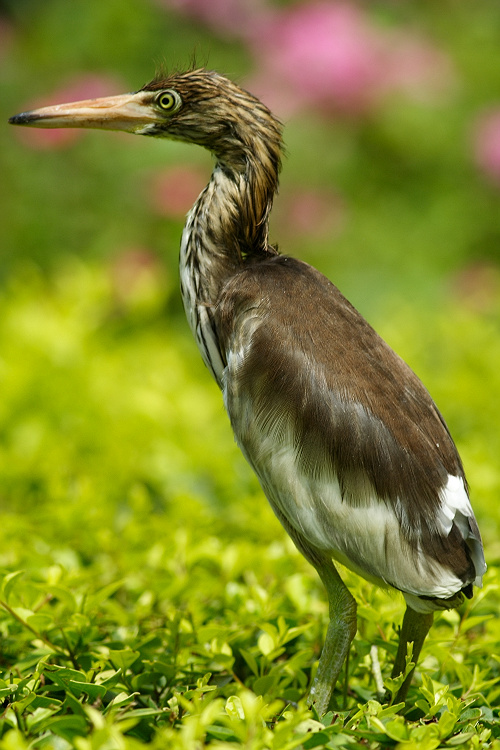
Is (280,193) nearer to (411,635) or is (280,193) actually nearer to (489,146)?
(489,146)

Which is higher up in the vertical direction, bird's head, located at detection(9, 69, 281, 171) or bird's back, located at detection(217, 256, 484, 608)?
bird's head, located at detection(9, 69, 281, 171)

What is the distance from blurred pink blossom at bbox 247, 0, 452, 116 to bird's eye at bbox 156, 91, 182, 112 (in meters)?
4.09

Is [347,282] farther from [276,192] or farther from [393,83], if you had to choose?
[276,192]

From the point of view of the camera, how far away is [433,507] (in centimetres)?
221

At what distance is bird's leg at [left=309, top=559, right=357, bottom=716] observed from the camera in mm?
2238

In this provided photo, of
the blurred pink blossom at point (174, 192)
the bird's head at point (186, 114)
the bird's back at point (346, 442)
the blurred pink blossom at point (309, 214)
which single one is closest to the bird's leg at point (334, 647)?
the bird's back at point (346, 442)

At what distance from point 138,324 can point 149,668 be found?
3617 millimetres

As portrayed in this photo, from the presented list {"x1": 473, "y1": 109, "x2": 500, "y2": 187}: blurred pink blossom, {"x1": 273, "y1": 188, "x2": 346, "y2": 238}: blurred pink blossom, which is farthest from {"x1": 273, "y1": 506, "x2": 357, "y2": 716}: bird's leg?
{"x1": 473, "y1": 109, "x2": 500, "y2": 187}: blurred pink blossom

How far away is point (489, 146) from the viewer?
695cm

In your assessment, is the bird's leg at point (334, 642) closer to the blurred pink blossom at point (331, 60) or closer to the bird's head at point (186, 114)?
the bird's head at point (186, 114)

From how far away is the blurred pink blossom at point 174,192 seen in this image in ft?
19.9

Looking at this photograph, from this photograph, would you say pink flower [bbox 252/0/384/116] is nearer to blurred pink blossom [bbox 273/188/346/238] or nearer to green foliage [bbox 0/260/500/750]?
blurred pink blossom [bbox 273/188/346/238]

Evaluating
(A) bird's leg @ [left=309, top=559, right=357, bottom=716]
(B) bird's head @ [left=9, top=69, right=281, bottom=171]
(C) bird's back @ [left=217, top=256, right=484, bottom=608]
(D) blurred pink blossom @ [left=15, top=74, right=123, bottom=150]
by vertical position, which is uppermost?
(D) blurred pink blossom @ [left=15, top=74, right=123, bottom=150]

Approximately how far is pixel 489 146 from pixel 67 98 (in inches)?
128
